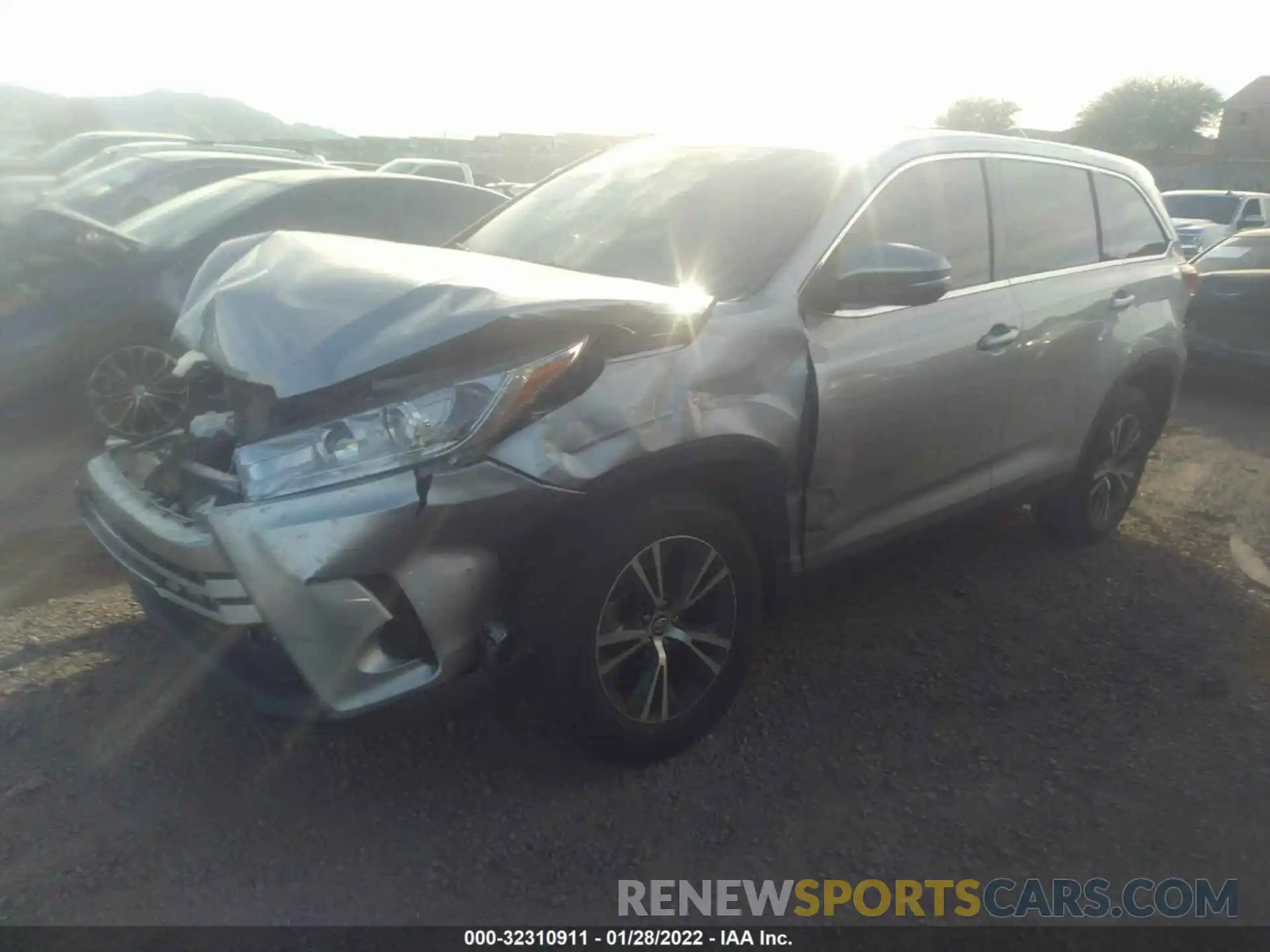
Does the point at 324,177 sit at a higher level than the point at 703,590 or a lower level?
higher

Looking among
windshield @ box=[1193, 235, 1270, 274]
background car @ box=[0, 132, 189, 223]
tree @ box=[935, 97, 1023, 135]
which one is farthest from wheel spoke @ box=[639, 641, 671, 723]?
tree @ box=[935, 97, 1023, 135]

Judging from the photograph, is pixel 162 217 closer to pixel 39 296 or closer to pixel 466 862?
pixel 39 296

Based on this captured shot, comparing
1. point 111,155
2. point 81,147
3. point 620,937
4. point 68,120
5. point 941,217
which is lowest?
point 68,120

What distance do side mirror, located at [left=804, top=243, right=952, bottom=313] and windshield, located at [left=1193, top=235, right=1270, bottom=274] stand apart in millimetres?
6953

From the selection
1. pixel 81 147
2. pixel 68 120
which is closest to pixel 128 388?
pixel 81 147

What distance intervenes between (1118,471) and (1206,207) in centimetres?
1540

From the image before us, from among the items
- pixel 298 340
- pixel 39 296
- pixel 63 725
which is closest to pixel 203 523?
pixel 298 340

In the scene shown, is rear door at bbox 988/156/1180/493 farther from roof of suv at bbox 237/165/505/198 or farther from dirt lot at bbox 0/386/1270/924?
roof of suv at bbox 237/165/505/198

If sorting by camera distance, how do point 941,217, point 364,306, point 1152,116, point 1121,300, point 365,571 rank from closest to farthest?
point 365,571 < point 364,306 < point 941,217 < point 1121,300 < point 1152,116

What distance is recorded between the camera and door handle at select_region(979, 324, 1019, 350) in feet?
13.0

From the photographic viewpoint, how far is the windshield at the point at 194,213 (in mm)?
6406

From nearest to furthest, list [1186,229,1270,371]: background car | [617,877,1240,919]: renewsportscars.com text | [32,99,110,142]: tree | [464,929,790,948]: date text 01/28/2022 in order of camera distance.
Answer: [464,929,790,948]: date text 01/28/2022 < [617,877,1240,919]: renewsportscars.com text < [1186,229,1270,371]: background car < [32,99,110,142]: tree

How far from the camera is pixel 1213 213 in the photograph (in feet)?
58.9

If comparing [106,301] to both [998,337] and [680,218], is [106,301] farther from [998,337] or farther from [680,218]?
[998,337]
